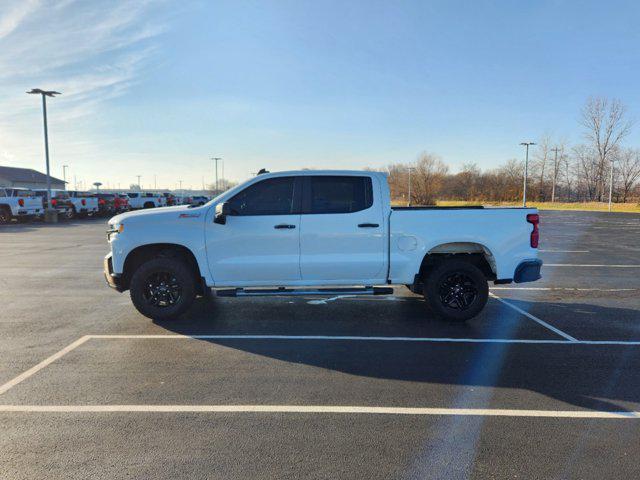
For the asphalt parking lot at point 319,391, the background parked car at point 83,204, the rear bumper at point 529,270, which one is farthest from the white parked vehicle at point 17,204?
the rear bumper at point 529,270

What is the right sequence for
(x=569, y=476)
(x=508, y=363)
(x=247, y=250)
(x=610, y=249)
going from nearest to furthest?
(x=569, y=476) → (x=508, y=363) → (x=247, y=250) → (x=610, y=249)

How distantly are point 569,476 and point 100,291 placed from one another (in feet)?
26.4

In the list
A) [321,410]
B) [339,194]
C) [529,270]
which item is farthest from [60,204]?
[321,410]

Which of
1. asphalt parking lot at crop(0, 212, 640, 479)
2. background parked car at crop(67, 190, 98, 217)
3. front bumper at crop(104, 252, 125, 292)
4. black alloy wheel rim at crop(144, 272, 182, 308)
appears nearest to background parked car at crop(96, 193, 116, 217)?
background parked car at crop(67, 190, 98, 217)

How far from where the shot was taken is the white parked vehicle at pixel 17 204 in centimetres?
2611

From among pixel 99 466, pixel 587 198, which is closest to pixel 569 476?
pixel 99 466

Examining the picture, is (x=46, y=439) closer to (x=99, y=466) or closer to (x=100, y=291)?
(x=99, y=466)

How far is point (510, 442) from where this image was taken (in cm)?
329

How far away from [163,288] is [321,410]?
346 centimetres

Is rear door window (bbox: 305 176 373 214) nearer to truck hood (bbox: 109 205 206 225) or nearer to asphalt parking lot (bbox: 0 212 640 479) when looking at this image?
truck hood (bbox: 109 205 206 225)

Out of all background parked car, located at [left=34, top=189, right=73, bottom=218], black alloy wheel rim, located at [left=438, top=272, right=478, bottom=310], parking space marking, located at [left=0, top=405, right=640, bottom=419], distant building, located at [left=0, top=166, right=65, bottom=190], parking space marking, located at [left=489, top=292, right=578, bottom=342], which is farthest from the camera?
distant building, located at [left=0, top=166, right=65, bottom=190]

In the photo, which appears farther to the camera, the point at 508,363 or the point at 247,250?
the point at 247,250

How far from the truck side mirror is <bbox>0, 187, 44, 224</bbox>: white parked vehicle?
1021 inches

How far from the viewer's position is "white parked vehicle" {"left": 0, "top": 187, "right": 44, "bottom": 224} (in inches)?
1028
